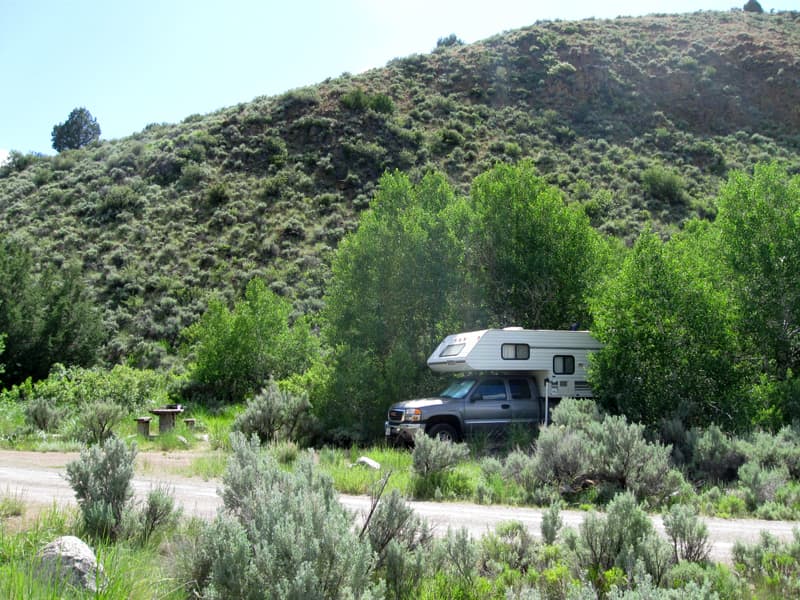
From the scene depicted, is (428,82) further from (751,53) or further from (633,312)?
(633,312)

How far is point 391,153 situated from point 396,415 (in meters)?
30.7

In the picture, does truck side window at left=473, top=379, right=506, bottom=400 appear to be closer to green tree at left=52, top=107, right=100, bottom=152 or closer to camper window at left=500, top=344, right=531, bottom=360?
camper window at left=500, top=344, right=531, bottom=360

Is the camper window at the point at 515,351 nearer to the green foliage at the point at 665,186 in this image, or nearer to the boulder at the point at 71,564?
the boulder at the point at 71,564

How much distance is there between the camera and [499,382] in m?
13.5

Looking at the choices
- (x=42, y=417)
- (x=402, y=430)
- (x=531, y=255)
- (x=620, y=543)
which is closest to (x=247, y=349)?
(x=42, y=417)

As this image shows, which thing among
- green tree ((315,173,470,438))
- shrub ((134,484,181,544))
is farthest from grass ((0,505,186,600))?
green tree ((315,173,470,438))

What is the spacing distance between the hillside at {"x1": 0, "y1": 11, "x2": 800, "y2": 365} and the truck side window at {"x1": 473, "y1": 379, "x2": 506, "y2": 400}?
17603mm

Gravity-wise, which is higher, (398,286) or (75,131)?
(75,131)

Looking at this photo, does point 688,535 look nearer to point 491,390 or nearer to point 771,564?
point 771,564

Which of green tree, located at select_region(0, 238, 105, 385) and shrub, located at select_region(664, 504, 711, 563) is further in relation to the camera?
green tree, located at select_region(0, 238, 105, 385)

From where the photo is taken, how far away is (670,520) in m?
5.19

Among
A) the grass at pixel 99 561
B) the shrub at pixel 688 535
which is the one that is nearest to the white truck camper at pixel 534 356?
the shrub at pixel 688 535

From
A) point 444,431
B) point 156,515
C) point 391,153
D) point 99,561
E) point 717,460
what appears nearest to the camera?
point 99,561

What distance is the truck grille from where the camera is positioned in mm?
12812
